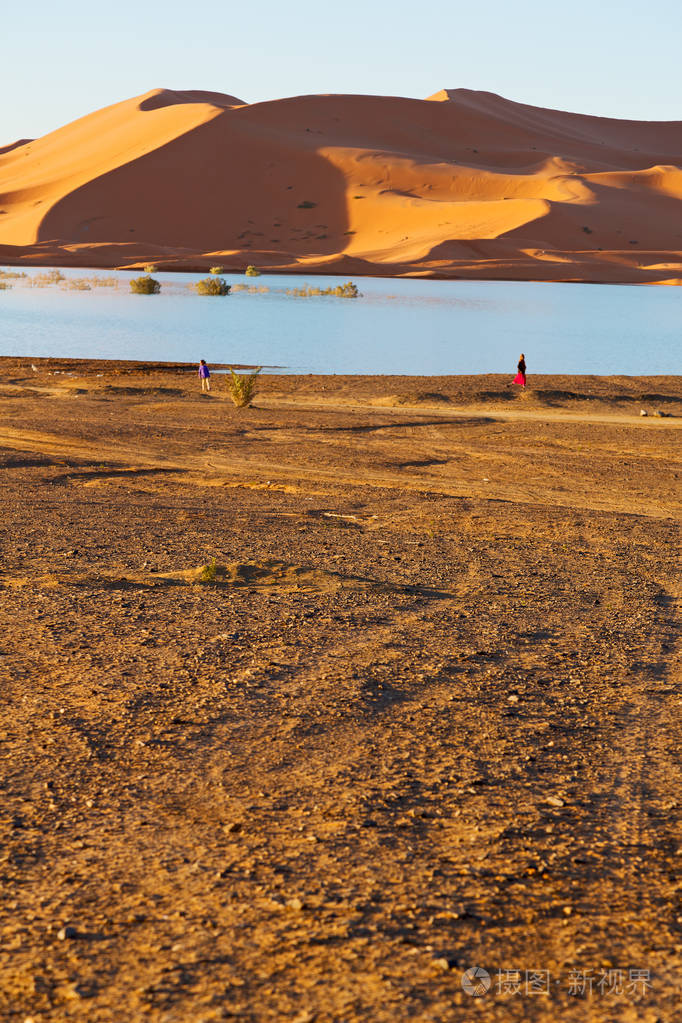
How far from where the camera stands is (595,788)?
18.2ft

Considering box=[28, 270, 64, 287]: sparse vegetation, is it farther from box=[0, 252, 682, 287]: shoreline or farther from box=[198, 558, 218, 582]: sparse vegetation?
box=[198, 558, 218, 582]: sparse vegetation

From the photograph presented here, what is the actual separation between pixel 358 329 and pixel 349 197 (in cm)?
8185

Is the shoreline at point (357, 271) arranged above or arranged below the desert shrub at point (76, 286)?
above

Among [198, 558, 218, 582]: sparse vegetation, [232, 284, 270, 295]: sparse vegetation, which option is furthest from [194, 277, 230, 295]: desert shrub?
[198, 558, 218, 582]: sparse vegetation

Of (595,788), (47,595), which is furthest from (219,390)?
(595,788)

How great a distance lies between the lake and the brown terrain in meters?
21.9

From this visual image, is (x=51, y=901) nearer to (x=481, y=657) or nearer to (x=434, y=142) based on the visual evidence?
(x=481, y=657)

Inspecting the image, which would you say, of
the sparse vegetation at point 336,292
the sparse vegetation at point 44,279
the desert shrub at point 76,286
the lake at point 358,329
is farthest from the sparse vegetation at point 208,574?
the sparse vegetation at point 44,279

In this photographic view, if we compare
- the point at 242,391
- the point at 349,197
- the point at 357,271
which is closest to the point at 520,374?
the point at 242,391

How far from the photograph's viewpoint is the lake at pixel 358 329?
3556 cm

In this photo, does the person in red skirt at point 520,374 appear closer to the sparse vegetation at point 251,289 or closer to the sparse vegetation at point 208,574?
the sparse vegetation at point 208,574

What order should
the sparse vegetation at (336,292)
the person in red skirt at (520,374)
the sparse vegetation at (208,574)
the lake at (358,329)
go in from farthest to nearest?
the sparse vegetation at (336,292) → the lake at (358,329) → the person in red skirt at (520,374) → the sparse vegetation at (208,574)

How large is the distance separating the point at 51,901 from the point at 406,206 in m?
119

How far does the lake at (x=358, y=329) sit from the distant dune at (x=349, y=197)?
28.9 m
